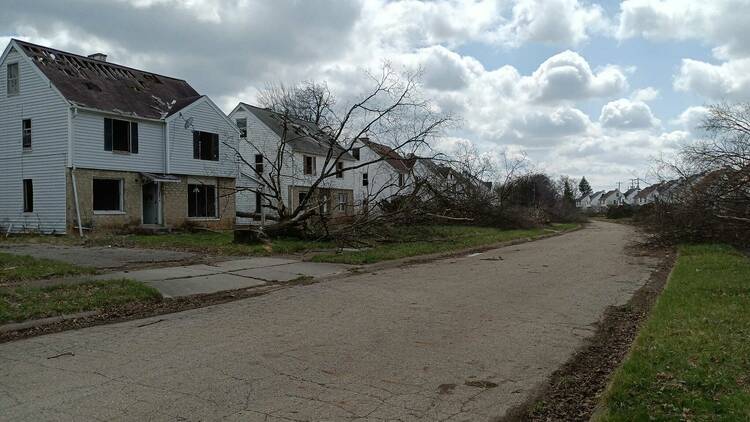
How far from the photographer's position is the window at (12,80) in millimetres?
24578

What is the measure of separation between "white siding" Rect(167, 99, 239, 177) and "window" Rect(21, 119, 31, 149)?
5486 millimetres

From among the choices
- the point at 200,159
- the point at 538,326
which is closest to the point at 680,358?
the point at 538,326

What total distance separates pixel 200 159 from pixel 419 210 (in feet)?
41.6

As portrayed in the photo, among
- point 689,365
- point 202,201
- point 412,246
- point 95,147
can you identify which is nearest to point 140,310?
point 689,365

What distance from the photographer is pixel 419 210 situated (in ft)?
68.2

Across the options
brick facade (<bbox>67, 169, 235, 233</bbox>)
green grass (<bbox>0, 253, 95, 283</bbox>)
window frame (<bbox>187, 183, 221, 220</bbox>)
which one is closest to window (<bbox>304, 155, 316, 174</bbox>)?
brick facade (<bbox>67, 169, 235, 233</bbox>)

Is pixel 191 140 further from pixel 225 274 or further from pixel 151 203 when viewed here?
pixel 225 274

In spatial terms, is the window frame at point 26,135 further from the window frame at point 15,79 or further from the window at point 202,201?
the window at point 202,201

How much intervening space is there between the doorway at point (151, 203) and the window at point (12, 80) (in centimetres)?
646

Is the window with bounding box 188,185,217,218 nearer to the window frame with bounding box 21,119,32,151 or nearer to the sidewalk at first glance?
the window frame with bounding box 21,119,32,151

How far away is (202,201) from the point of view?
28422 mm

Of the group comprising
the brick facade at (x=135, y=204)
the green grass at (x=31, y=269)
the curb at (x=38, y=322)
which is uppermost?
the brick facade at (x=135, y=204)

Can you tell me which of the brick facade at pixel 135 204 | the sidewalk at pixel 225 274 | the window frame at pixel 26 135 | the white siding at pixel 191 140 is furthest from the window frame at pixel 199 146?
the sidewalk at pixel 225 274

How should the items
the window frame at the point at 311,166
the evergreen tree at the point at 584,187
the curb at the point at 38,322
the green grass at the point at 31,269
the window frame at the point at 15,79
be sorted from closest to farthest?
the curb at the point at 38,322 < the green grass at the point at 31,269 < the window frame at the point at 15,79 < the window frame at the point at 311,166 < the evergreen tree at the point at 584,187
